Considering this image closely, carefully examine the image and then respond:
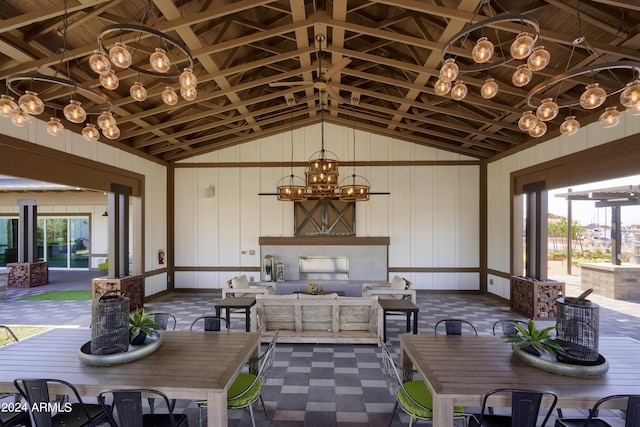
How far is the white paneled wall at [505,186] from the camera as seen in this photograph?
638cm

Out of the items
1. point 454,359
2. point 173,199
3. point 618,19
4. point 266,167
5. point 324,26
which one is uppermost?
point 324,26

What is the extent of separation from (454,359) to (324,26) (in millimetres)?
5165

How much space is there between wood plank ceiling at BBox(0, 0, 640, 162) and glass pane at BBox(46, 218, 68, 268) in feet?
31.5

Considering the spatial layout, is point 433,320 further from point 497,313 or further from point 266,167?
point 266,167

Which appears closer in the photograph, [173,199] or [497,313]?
[497,313]

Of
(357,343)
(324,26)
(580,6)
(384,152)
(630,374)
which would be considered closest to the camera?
(630,374)

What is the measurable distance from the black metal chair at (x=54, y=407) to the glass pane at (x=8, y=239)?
1649cm

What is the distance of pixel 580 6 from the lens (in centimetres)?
385

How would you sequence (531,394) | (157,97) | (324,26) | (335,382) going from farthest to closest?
(157,97) → (324,26) → (335,382) → (531,394)

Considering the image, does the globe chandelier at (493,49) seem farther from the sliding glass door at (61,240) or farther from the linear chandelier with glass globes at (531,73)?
the sliding glass door at (61,240)

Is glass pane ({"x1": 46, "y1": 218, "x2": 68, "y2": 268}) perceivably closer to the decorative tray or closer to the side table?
the side table

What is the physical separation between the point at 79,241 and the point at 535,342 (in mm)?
18096

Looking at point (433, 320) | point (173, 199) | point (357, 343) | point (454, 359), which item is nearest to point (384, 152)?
point (433, 320)

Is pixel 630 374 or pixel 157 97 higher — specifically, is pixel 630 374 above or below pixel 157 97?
below
